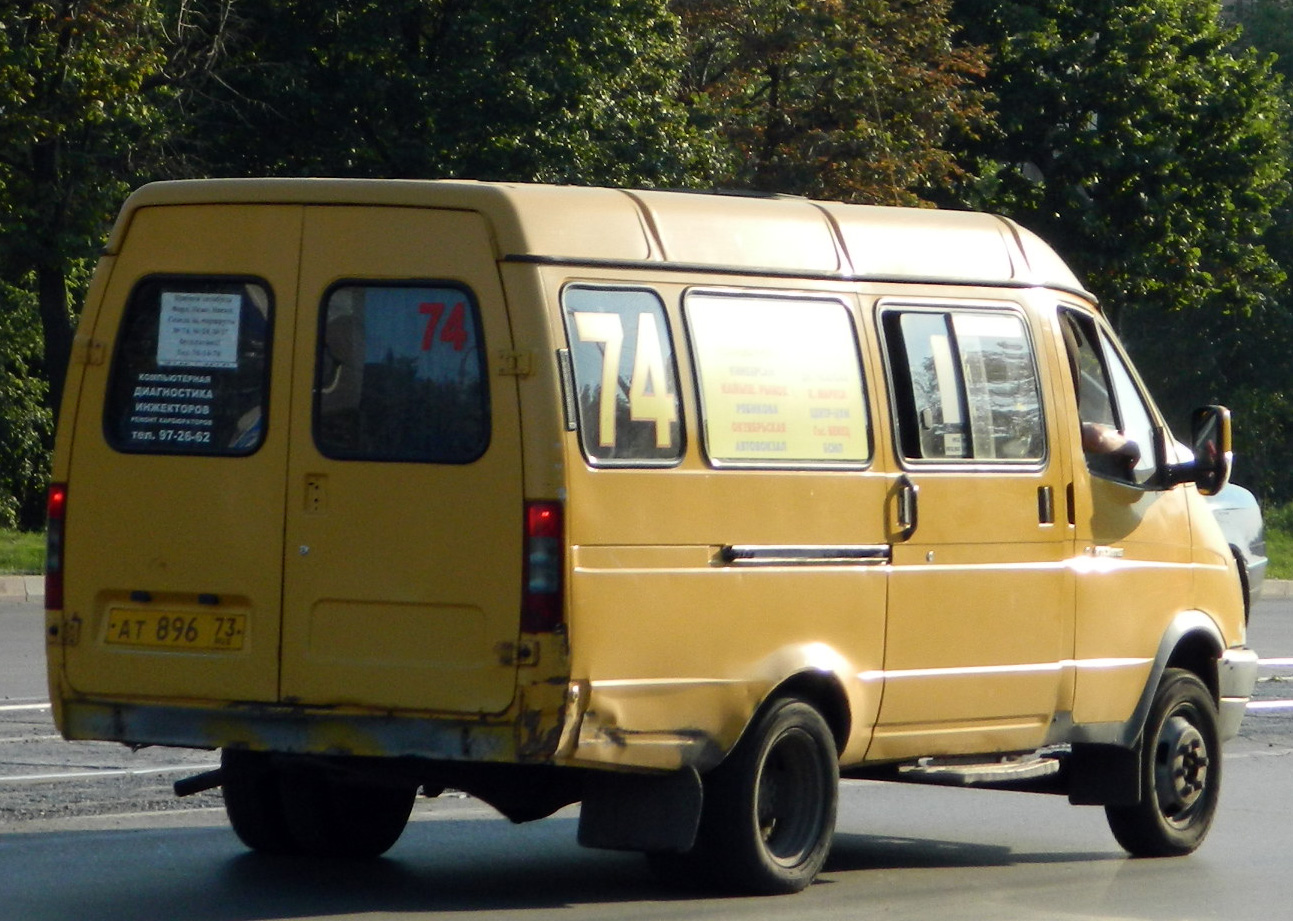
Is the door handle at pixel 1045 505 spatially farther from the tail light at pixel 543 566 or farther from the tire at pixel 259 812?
the tire at pixel 259 812

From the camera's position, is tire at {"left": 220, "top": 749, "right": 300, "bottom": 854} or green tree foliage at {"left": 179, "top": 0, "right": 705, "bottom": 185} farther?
green tree foliage at {"left": 179, "top": 0, "right": 705, "bottom": 185}

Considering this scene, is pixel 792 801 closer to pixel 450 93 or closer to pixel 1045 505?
pixel 1045 505

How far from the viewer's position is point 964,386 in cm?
772

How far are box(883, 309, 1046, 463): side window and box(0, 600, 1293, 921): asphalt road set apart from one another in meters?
1.46

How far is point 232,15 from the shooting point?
2831 centimetres

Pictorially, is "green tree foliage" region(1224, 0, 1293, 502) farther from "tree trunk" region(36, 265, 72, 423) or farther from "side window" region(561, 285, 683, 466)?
"side window" region(561, 285, 683, 466)

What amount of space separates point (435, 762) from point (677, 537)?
3.13 ft

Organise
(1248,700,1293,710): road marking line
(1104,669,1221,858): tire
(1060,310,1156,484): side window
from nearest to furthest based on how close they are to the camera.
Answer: (1060,310,1156,484): side window, (1104,669,1221,858): tire, (1248,700,1293,710): road marking line

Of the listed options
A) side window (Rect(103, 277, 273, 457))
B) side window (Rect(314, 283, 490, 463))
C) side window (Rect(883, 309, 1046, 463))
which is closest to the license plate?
side window (Rect(103, 277, 273, 457))

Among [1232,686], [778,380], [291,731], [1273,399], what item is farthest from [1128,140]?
[291,731]

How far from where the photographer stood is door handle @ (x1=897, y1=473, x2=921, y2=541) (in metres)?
7.38

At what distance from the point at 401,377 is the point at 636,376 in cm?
68

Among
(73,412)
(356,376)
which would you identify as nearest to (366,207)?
(356,376)

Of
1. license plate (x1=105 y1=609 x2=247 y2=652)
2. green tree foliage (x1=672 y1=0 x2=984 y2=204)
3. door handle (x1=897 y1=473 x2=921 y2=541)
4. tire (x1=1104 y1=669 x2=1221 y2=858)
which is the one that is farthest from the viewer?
green tree foliage (x1=672 y1=0 x2=984 y2=204)
